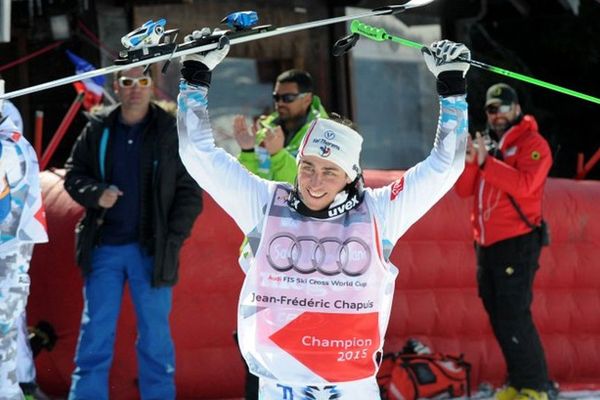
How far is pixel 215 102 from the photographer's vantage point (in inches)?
353

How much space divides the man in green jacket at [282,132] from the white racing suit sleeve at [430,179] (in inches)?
55.5

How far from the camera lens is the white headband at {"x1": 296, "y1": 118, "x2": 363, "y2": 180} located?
12.6 ft

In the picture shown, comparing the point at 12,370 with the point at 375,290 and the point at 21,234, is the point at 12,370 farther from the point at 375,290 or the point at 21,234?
the point at 375,290

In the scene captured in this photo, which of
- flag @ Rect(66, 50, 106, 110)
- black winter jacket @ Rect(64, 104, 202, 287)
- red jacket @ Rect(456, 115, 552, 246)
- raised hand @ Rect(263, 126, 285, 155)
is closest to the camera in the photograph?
raised hand @ Rect(263, 126, 285, 155)

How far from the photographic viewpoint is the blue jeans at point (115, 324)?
18.5 ft

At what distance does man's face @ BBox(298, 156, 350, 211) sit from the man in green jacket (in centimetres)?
137

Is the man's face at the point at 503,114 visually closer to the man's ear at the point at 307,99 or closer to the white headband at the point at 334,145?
the man's ear at the point at 307,99

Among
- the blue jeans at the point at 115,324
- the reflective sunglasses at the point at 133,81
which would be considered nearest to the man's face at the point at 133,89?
the reflective sunglasses at the point at 133,81

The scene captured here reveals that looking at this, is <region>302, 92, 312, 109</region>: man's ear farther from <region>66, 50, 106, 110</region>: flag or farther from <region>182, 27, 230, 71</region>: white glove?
<region>66, 50, 106, 110</region>: flag

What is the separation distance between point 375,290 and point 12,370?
2.04 meters

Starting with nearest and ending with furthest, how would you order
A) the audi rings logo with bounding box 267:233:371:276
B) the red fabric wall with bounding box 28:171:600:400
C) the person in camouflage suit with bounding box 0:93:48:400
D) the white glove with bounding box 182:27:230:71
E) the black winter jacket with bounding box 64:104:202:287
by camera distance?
the audi rings logo with bounding box 267:233:371:276
the white glove with bounding box 182:27:230:71
the person in camouflage suit with bounding box 0:93:48:400
the black winter jacket with bounding box 64:104:202:287
the red fabric wall with bounding box 28:171:600:400

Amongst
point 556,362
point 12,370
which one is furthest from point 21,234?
point 556,362

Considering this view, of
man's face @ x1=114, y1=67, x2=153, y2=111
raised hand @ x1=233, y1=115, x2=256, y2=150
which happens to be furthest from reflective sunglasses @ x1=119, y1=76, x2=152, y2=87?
raised hand @ x1=233, y1=115, x2=256, y2=150

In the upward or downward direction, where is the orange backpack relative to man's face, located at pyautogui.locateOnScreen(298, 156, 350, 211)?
downward
